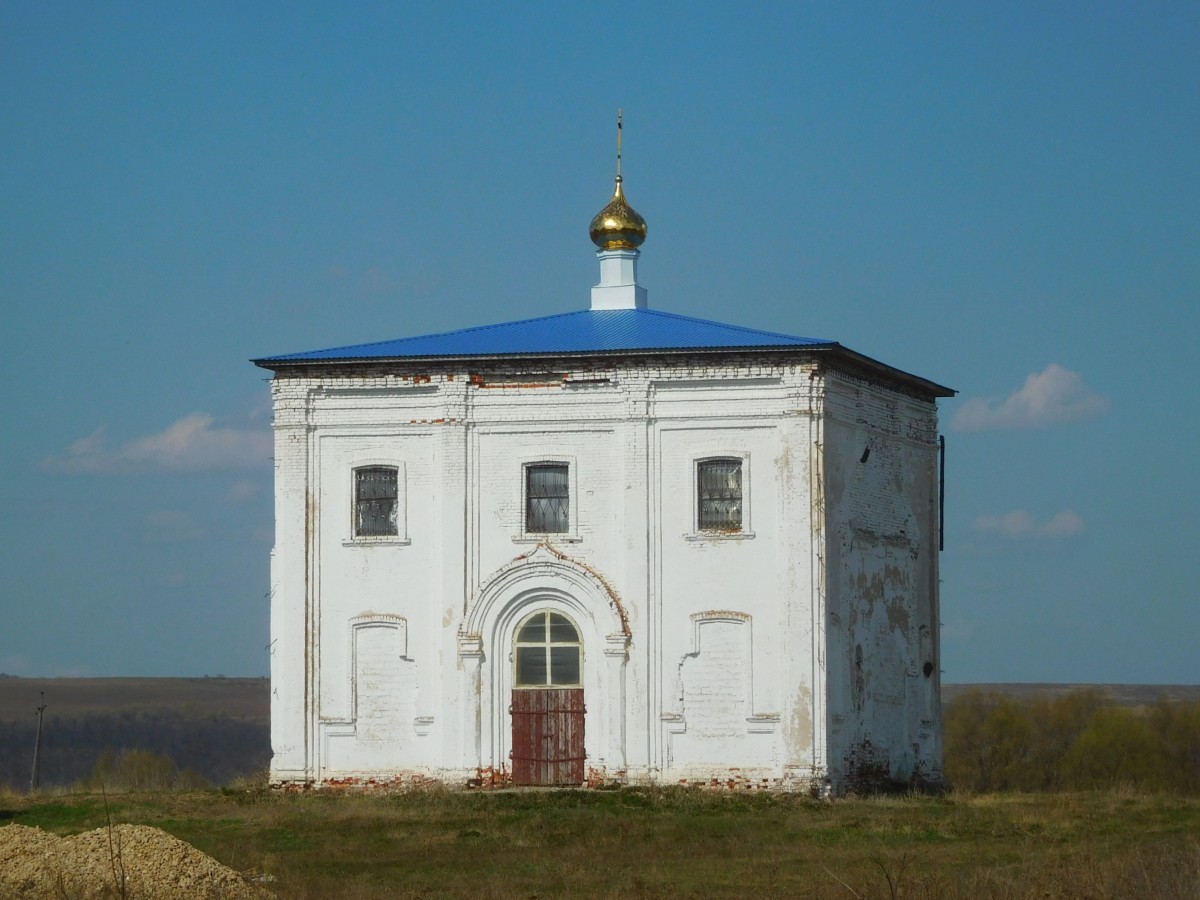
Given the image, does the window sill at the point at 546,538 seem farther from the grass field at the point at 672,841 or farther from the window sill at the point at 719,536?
the grass field at the point at 672,841

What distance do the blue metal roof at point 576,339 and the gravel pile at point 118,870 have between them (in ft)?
40.2

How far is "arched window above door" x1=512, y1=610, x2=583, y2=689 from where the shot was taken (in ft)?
103

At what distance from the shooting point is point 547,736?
31.0 meters

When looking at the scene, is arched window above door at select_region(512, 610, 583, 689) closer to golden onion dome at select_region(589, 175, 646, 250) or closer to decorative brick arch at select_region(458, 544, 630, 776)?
decorative brick arch at select_region(458, 544, 630, 776)

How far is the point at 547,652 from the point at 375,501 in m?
3.47

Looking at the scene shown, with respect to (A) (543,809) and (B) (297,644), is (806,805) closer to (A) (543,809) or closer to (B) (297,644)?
(A) (543,809)

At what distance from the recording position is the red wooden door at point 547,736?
101 ft

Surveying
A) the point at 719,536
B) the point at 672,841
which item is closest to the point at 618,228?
the point at 719,536

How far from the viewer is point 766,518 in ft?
101

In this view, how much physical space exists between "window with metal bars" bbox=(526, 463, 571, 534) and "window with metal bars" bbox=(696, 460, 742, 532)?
1.96 metres

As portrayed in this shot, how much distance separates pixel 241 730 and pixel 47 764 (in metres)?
11.7

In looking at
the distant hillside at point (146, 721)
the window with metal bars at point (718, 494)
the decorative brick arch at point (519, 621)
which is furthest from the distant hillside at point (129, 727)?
the window with metal bars at point (718, 494)

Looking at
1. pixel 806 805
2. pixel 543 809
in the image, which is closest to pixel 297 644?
pixel 543 809

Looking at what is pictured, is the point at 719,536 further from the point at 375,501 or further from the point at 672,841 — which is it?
the point at 672,841
